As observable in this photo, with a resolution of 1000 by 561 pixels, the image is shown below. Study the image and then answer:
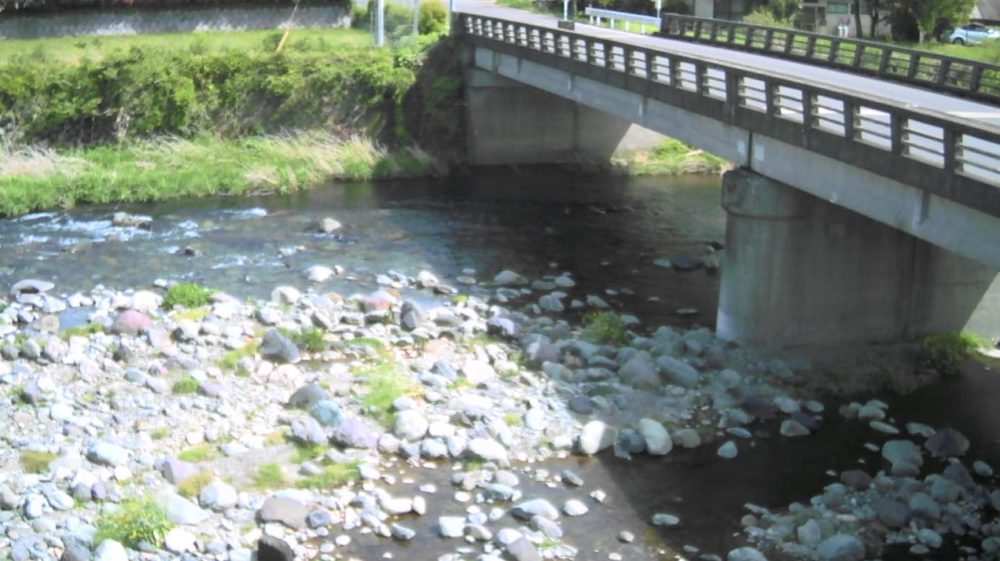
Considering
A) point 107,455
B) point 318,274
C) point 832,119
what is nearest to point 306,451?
point 107,455

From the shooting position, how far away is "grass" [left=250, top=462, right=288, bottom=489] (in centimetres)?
1795

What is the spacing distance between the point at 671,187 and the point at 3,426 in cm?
2603

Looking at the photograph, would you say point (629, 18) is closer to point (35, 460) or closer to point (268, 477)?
point (268, 477)

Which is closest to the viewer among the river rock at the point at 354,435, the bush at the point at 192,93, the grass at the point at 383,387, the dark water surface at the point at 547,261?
the dark water surface at the point at 547,261

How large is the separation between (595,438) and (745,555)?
3.87 m

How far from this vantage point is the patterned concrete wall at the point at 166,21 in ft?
185

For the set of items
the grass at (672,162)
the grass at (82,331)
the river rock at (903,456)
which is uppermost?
the grass at (82,331)

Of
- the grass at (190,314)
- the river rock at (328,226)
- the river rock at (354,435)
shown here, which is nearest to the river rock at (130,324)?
the grass at (190,314)

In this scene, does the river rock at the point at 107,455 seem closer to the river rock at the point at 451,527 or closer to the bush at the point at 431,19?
the river rock at the point at 451,527

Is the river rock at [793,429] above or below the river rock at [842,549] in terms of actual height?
below

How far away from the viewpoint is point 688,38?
42969 mm

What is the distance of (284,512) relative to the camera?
1691cm

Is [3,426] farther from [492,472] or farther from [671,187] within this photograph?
[671,187]

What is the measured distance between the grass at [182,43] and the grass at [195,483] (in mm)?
30531
